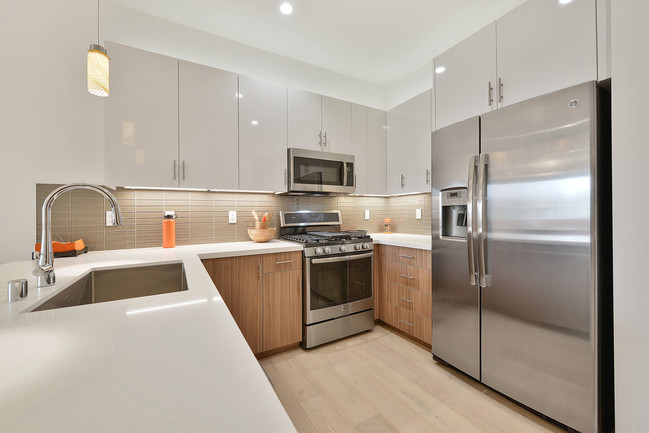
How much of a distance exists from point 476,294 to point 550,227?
23.7 inches

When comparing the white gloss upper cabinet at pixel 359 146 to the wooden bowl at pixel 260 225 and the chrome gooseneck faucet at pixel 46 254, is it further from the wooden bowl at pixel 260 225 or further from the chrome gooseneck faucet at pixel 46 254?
the chrome gooseneck faucet at pixel 46 254

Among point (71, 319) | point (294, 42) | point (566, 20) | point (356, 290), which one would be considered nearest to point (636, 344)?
point (566, 20)

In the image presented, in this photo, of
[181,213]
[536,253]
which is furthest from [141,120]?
[536,253]

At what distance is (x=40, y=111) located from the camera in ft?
5.67

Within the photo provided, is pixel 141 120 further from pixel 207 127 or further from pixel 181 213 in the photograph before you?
pixel 181 213

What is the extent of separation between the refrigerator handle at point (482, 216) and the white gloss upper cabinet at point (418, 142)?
A: 0.89 m

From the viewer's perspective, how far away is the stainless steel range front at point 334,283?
2328 mm

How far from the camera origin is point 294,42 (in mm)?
2578

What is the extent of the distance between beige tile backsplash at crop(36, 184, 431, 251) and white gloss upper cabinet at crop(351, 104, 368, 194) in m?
0.31

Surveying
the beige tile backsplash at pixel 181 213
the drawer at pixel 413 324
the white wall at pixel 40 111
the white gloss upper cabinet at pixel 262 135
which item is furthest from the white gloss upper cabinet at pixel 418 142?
the white wall at pixel 40 111

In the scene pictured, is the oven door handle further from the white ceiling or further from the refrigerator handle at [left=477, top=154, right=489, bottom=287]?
the white ceiling

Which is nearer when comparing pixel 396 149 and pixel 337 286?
pixel 337 286

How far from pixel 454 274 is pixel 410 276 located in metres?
0.53

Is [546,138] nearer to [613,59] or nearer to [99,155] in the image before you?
[613,59]
